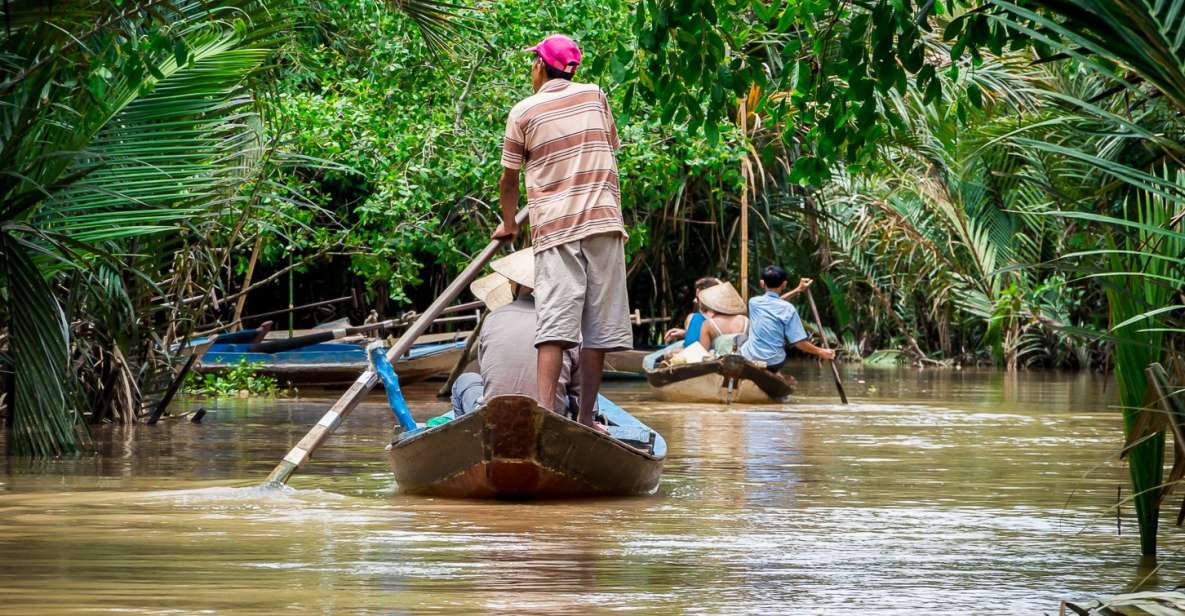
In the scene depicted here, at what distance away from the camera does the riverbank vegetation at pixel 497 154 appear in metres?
5.13

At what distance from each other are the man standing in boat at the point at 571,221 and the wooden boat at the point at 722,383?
8083mm

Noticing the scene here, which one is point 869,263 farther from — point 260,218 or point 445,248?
point 260,218

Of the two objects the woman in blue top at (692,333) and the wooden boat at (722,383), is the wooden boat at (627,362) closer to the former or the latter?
the woman in blue top at (692,333)

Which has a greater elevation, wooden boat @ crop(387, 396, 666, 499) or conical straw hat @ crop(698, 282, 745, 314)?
conical straw hat @ crop(698, 282, 745, 314)

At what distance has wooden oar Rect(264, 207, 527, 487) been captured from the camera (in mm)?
7367

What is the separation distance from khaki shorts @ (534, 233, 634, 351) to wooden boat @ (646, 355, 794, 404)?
8.09 meters

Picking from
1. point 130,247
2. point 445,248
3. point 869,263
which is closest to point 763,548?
point 130,247

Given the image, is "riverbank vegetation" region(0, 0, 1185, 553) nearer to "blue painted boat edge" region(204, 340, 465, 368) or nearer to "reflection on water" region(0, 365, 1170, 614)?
"reflection on water" region(0, 365, 1170, 614)

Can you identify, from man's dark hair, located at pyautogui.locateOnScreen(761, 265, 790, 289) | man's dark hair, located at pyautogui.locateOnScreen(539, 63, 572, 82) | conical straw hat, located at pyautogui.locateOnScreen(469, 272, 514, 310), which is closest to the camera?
man's dark hair, located at pyautogui.locateOnScreen(539, 63, 572, 82)

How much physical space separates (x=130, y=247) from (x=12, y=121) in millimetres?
2447

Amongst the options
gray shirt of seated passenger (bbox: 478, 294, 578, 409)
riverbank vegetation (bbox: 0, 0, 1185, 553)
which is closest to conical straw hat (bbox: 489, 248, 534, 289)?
gray shirt of seated passenger (bbox: 478, 294, 578, 409)

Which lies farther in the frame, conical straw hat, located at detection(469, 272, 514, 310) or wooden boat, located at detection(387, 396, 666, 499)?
conical straw hat, located at detection(469, 272, 514, 310)

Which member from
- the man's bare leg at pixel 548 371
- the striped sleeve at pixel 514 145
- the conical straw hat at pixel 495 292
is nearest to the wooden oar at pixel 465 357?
the conical straw hat at pixel 495 292

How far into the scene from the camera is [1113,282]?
15.0 feet
